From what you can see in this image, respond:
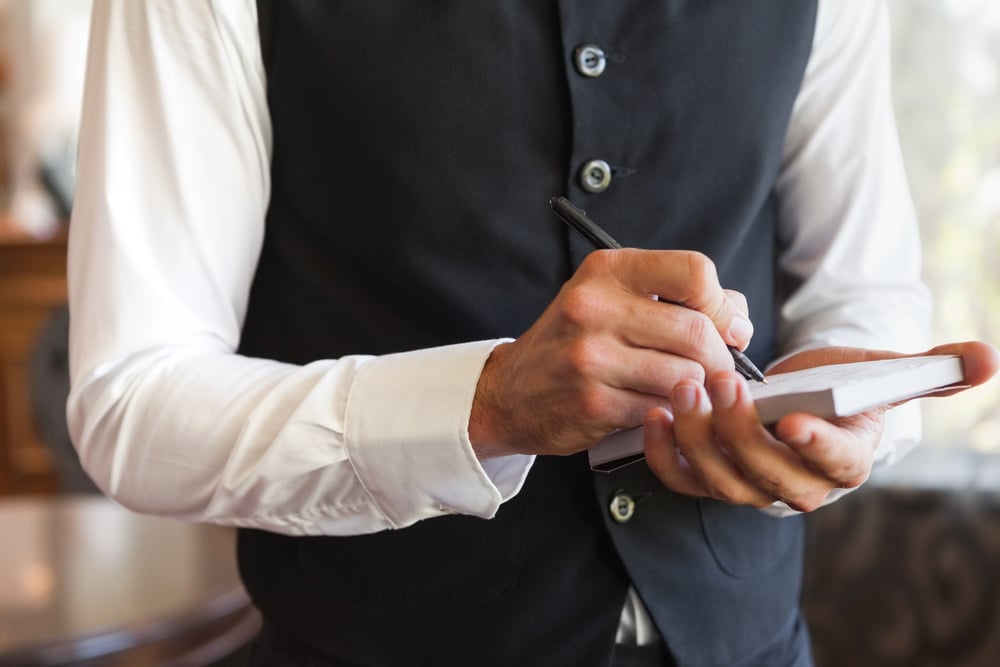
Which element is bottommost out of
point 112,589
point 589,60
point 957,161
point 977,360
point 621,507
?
point 112,589

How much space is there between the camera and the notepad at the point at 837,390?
69 centimetres

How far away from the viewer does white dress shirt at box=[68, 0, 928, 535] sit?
0.87 meters

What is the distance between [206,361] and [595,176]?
1.21 ft

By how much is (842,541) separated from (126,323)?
1975 millimetres

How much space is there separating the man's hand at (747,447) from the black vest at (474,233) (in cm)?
23

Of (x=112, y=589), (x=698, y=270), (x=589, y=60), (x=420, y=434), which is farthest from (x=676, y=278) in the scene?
(x=112, y=589)

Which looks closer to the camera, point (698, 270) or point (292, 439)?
point (698, 270)

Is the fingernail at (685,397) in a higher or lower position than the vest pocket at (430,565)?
higher

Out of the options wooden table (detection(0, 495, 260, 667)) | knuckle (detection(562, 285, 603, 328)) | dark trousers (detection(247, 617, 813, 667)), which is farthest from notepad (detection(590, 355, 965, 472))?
wooden table (detection(0, 495, 260, 667))

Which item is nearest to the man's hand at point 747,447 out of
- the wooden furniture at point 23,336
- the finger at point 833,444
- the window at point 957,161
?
the finger at point 833,444

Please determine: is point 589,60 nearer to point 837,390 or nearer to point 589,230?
point 589,230

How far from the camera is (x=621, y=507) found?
1005 mm

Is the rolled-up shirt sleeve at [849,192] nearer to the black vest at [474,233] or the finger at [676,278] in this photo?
the black vest at [474,233]

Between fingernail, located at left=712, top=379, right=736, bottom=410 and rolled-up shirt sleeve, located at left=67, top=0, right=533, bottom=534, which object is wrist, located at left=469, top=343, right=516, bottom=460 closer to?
rolled-up shirt sleeve, located at left=67, top=0, right=533, bottom=534
